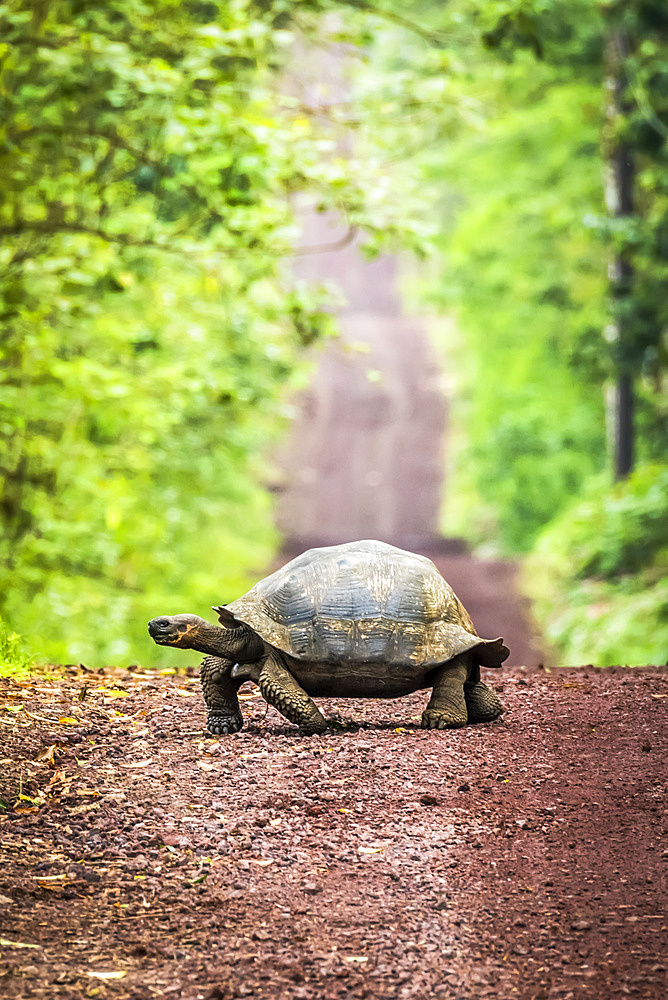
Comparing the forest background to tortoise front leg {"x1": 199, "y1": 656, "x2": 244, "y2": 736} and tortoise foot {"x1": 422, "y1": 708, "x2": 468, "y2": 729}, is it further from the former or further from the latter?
tortoise foot {"x1": 422, "y1": 708, "x2": 468, "y2": 729}

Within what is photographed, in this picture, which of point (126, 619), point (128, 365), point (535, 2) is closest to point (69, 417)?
point (128, 365)

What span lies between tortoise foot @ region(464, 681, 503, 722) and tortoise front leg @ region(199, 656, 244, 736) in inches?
45.1

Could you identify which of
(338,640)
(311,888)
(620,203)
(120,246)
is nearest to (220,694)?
(338,640)

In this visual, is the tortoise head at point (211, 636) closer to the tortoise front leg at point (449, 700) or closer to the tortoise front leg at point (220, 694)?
the tortoise front leg at point (220, 694)

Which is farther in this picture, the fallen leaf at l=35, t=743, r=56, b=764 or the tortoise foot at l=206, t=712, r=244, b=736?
the tortoise foot at l=206, t=712, r=244, b=736

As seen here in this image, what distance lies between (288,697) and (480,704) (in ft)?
3.39

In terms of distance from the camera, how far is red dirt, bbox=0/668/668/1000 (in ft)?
10.6

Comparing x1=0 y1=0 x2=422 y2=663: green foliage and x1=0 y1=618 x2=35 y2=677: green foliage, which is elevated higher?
x1=0 y1=0 x2=422 y2=663: green foliage

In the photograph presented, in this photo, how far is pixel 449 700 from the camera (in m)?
5.38

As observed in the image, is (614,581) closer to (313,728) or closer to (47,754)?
(313,728)

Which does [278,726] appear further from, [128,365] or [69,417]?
[128,365]

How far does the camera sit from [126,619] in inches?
488

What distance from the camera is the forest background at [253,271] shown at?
878cm

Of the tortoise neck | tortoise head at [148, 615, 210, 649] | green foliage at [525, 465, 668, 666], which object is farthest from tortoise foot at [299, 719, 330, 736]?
green foliage at [525, 465, 668, 666]
